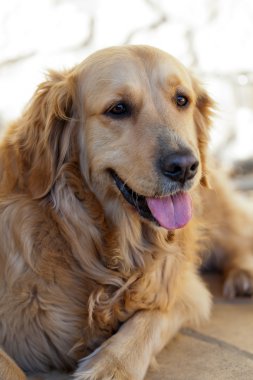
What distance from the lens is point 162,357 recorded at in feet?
10.2

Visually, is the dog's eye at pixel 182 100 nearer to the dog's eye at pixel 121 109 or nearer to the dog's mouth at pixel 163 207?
the dog's eye at pixel 121 109

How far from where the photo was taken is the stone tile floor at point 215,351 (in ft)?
9.52

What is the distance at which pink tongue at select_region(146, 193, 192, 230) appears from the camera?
2916 millimetres

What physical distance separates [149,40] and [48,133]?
152 inches

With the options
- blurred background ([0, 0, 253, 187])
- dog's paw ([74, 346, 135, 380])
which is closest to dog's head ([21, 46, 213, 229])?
dog's paw ([74, 346, 135, 380])

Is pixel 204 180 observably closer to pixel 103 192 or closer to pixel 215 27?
pixel 103 192

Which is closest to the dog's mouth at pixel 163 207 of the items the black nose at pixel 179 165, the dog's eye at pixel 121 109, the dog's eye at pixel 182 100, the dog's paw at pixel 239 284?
the black nose at pixel 179 165

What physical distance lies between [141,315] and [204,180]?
2.63 ft

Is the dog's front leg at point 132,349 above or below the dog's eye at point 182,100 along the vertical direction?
below

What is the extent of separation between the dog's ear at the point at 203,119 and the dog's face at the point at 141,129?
28 cm

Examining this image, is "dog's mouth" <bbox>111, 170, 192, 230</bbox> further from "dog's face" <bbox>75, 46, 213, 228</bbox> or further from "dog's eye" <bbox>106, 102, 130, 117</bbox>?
"dog's eye" <bbox>106, 102, 130, 117</bbox>

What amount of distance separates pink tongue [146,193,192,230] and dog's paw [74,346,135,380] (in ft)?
1.97

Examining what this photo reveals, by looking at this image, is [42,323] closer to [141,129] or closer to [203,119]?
[141,129]

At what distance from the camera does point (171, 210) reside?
2.94 metres
